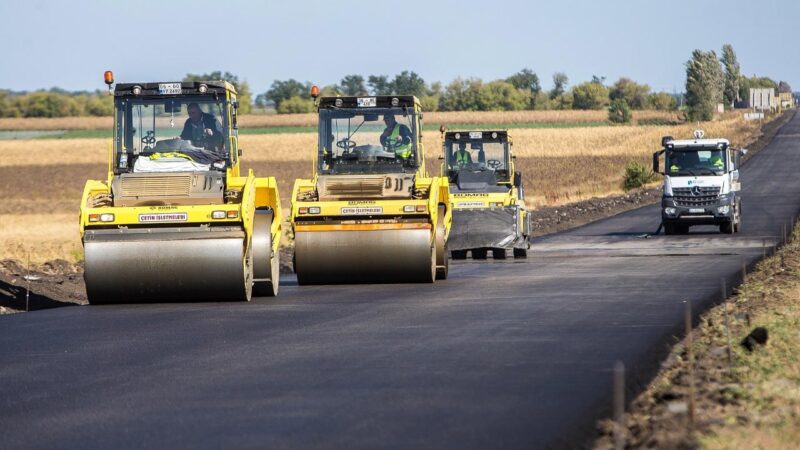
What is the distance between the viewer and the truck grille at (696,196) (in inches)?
1479

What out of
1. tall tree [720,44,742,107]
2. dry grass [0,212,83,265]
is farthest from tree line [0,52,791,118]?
dry grass [0,212,83,265]

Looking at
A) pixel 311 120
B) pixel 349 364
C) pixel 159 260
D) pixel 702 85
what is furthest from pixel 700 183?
pixel 311 120

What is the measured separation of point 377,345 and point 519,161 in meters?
77.1

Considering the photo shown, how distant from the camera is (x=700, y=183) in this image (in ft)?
124

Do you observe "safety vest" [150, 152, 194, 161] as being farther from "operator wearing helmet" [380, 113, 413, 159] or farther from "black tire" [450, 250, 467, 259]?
"black tire" [450, 250, 467, 259]

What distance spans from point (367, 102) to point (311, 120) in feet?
407

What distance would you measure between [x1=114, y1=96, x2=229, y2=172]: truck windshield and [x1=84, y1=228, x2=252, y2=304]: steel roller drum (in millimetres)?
1495

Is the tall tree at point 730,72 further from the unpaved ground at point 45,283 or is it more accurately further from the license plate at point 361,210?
the license plate at point 361,210

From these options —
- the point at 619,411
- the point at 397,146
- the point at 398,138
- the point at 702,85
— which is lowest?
the point at 619,411

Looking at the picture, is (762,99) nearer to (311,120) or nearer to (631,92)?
(631,92)

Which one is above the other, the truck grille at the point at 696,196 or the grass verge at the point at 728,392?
the truck grille at the point at 696,196

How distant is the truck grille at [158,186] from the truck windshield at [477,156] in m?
12.2

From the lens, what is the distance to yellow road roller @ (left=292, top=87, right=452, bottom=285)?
830 inches

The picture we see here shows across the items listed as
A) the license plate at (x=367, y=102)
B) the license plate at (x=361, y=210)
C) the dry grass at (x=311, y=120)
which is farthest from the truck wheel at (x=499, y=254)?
the dry grass at (x=311, y=120)
